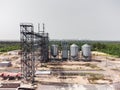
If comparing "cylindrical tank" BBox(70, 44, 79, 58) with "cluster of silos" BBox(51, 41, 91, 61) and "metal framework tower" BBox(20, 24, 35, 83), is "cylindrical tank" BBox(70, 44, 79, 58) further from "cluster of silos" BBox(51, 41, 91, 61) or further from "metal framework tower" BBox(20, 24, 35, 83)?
"metal framework tower" BBox(20, 24, 35, 83)

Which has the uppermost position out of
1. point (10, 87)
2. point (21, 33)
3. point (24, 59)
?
point (21, 33)

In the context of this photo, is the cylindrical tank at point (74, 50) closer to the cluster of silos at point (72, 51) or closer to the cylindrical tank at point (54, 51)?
the cluster of silos at point (72, 51)

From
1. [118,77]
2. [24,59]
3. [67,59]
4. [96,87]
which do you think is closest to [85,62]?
[67,59]

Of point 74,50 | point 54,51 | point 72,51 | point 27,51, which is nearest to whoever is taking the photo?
point 27,51


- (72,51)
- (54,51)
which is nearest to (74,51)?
(72,51)

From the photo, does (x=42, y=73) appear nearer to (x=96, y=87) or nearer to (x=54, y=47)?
(x=96, y=87)

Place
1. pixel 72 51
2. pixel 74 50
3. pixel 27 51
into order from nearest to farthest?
1. pixel 27 51
2. pixel 74 50
3. pixel 72 51

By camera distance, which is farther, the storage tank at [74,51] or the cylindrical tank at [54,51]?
the cylindrical tank at [54,51]

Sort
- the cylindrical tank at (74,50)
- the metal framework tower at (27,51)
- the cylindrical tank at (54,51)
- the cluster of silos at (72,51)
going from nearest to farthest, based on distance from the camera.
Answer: the metal framework tower at (27,51) → the cylindrical tank at (74,50) → the cluster of silos at (72,51) → the cylindrical tank at (54,51)

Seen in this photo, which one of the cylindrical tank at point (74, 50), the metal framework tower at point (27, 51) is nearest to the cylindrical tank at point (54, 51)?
the cylindrical tank at point (74, 50)

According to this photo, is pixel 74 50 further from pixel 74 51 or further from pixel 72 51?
pixel 72 51

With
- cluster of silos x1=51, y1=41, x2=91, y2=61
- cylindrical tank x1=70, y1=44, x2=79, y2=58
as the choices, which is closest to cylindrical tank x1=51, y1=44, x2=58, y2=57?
cluster of silos x1=51, y1=41, x2=91, y2=61
